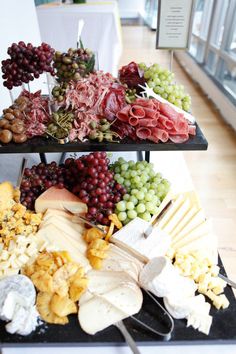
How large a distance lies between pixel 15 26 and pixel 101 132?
146cm

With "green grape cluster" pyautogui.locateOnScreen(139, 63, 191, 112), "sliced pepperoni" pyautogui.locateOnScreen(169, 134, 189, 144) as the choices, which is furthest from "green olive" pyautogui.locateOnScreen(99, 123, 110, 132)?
"green grape cluster" pyautogui.locateOnScreen(139, 63, 191, 112)

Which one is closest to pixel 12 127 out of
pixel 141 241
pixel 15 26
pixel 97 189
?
pixel 97 189

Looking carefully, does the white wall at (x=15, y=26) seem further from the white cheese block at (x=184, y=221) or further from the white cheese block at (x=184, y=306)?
the white cheese block at (x=184, y=306)

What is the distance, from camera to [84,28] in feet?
9.46

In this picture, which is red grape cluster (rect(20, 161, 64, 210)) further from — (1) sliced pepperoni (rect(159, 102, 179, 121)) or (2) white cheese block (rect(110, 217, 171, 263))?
(1) sliced pepperoni (rect(159, 102, 179, 121))

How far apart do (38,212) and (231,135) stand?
2.04 meters

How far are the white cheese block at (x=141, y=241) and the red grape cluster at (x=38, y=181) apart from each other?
12.6 inches

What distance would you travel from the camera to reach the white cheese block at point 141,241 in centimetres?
82

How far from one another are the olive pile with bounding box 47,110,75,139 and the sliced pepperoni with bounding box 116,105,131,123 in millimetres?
167

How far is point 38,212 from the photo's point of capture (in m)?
0.99

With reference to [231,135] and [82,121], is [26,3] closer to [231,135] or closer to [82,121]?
[82,121]

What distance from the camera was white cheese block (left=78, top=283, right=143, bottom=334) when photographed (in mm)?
694

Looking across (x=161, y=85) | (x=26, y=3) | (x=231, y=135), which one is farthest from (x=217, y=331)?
(x=26, y=3)

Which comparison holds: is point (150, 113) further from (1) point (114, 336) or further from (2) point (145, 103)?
(1) point (114, 336)
